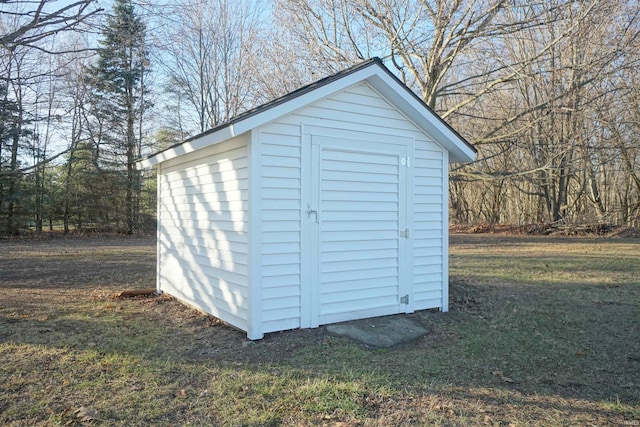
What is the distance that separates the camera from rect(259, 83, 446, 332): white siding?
16.3ft

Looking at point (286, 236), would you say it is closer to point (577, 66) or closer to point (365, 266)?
point (365, 266)

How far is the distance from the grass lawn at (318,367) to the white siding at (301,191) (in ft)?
1.26

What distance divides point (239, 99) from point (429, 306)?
49.5ft

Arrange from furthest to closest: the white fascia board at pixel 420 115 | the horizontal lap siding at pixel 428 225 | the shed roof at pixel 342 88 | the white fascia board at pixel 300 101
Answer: the horizontal lap siding at pixel 428 225, the white fascia board at pixel 420 115, the shed roof at pixel 342 88, the white fascia board at pixel 300 101

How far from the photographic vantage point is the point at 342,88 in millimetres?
5418

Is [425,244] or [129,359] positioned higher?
[425,244]

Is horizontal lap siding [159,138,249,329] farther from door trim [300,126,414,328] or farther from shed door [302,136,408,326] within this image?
shed door [302,136,408,326]

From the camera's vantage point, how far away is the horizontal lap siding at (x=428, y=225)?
20.3 feet

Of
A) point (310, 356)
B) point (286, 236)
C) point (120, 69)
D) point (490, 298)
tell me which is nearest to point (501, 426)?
point (310, 356)

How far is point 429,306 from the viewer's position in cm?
633

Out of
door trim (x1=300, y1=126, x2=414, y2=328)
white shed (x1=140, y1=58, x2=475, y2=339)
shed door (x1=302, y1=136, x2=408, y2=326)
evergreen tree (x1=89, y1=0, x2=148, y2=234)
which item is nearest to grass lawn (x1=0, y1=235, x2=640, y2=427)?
door trim (x1=300, y1=126, x2=414, y2=328)

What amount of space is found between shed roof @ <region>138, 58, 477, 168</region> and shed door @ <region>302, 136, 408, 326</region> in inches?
20.7

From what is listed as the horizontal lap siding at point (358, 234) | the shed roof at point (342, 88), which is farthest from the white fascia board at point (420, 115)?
the horizontal lap siding at point (358, 234)

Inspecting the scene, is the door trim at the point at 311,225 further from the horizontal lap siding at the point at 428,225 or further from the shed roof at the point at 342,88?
the horizontal lap siding at the point at 428,225
